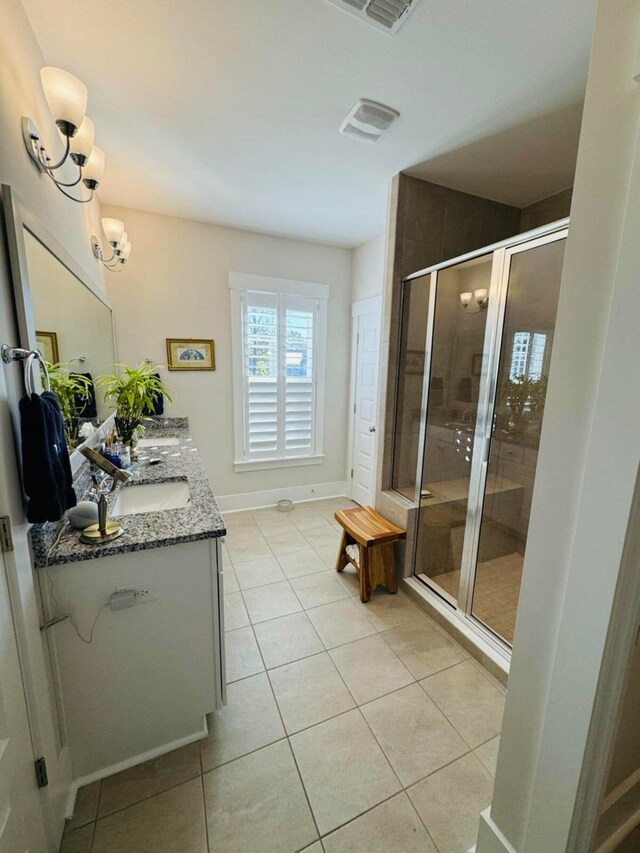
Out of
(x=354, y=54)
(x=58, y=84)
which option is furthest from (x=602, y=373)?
(x=58, y=84)

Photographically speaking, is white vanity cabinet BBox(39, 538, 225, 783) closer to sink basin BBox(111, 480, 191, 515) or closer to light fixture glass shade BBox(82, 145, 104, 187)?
sink basin BBox(111, 480, 191, 515)

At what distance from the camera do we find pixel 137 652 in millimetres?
1201

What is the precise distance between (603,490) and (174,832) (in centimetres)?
164

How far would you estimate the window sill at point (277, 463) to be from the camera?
3.48 metres

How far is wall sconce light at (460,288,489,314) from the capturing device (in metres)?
2.05

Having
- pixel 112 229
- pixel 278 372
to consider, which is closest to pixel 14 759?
pixel 112 229

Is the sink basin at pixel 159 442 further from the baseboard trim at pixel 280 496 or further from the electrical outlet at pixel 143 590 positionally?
the electrical outlet at pixel 143 590

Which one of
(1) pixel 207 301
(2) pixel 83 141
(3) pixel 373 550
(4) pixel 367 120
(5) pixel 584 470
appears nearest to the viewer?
(5) pixel 584 470

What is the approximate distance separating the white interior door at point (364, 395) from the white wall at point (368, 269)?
0.36 ft

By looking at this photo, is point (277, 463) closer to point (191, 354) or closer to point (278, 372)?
point (278, 372)

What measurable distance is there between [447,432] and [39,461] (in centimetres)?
227

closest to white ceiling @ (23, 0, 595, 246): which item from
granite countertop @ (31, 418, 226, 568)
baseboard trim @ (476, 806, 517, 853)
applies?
granite countertop @ (31, 418, 226, 568)

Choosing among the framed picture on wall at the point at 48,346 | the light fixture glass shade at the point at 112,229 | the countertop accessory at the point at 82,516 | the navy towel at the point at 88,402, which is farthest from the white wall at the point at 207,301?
the countertop accessory at the point at 82,516

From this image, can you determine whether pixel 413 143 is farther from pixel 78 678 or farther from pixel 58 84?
pixel 78 678
